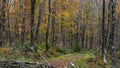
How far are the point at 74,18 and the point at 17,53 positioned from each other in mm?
35738

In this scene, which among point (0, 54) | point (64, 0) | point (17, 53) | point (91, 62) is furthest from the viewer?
point (64, 0)

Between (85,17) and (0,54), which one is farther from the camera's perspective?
(85,17)

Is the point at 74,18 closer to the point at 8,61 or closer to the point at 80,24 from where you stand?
the point at 80,24

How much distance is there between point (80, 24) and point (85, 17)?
199 cm

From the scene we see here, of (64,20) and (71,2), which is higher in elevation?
(71,2)

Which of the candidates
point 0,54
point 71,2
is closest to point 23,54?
point 0,54

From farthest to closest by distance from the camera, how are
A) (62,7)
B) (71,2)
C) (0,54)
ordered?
(71,2) < (62,7) < (0,54)

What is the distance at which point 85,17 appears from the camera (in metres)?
56.1

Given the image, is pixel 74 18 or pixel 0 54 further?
pixel 74 18

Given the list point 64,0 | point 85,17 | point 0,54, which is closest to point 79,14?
point 85,17

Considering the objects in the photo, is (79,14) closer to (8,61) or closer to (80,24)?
(80,24)

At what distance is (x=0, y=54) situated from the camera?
17.3 m

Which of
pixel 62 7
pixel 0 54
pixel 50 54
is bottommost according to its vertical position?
pixel 50 54

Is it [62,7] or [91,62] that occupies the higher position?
[62,7]
